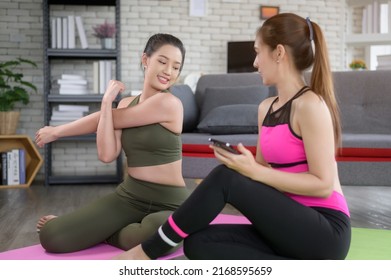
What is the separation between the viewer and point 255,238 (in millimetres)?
1659

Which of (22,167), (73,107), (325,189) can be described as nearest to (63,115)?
(73,107)

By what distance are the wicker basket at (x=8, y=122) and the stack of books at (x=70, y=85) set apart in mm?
393

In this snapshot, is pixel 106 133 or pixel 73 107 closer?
pixel 106 133

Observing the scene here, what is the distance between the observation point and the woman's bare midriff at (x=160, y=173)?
7.19 ft

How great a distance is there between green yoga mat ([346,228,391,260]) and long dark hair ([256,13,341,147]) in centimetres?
55

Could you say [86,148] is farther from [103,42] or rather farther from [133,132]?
[133,132]

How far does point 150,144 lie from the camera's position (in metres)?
2.17

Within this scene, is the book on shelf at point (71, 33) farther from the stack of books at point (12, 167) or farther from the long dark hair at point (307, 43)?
the long dark hair at point (307, 43)

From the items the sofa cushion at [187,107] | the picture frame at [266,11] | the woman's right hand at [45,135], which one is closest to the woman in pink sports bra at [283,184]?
the woman's right hand at [45,135]

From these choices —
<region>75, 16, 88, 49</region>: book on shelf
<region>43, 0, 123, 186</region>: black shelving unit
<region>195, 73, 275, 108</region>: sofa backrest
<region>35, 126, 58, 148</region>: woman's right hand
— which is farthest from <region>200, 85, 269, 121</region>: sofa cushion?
<region>35, 126, 58, 148</region>: woman's right hand

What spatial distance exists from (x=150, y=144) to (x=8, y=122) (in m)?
3.18

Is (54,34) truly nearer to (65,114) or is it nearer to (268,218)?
(65,114)

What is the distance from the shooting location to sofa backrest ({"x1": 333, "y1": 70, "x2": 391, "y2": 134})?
3.95 meters

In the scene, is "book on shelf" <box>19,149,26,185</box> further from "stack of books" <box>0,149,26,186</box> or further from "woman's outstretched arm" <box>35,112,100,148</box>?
"woman's outstretched arm" <box>35,112,100,148</box>
